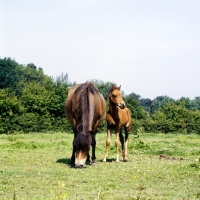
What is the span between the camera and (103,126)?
117 ft

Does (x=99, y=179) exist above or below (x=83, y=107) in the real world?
below

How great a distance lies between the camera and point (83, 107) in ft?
38.0

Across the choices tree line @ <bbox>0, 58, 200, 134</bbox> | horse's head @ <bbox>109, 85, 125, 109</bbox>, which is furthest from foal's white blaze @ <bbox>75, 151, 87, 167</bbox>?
tree line @ <bbox>0, 58, 200, 134</bbox>

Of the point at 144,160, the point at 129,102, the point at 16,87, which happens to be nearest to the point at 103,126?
the point at 129,102

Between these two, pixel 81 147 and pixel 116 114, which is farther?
pixel 116 114

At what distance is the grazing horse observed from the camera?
1101 centimetres

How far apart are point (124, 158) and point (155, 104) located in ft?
314

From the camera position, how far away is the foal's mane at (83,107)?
1127 centimetres

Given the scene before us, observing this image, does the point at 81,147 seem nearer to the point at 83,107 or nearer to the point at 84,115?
the point at 84,115

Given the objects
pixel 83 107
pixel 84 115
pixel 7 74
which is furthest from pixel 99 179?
pixel 7 74

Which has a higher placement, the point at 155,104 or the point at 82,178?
the point at 155,104

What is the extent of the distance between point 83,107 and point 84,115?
23 cm

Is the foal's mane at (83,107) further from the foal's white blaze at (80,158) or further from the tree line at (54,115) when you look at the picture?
the tree line at (54,115)

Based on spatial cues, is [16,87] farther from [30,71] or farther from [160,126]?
[160,126]
